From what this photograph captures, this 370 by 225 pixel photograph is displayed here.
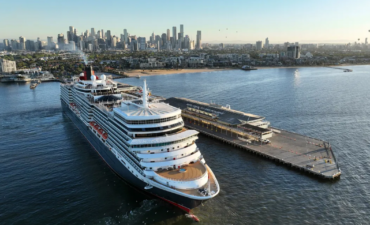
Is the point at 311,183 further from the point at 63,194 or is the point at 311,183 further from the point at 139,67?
the point at 139,67

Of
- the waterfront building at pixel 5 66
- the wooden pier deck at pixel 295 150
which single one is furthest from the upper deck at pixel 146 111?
the waterfront building at pixel 5 66

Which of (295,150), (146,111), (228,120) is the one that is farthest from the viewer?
(228,120)

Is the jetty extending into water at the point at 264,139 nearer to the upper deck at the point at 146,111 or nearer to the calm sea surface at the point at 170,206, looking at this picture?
the calm sea surface at the point at 170,206

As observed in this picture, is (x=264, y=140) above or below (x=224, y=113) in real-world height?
below

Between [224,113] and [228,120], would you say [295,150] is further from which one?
[224,113]

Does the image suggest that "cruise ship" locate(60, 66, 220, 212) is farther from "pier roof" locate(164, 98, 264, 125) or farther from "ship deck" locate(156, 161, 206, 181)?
"pier roof" locate(164, 98, 264, 125)

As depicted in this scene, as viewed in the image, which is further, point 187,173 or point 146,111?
point 146,111

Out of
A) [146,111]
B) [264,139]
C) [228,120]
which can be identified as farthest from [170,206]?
[228,120]
